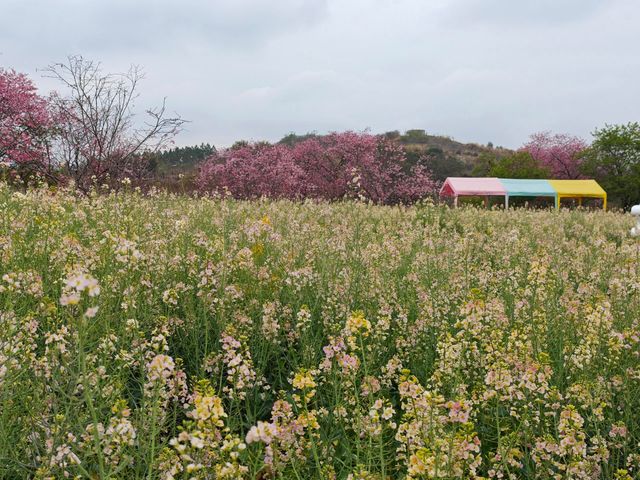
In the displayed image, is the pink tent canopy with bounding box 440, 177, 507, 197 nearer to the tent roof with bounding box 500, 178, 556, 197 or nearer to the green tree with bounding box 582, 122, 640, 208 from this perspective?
the tent roof with bounding box 500, 178, 556, 197

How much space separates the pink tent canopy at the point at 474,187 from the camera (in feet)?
106

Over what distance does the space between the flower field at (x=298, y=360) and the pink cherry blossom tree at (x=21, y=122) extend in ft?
37.8

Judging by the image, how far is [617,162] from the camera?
4303 cm

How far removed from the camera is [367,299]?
4121mm

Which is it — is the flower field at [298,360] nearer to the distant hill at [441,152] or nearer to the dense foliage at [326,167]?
the dense foliage at [326,167]

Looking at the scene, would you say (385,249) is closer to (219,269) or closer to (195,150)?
(219,269)

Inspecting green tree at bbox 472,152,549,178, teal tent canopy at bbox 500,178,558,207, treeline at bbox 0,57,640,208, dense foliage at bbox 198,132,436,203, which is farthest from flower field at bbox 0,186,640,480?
green tree at bbox 472,152,549,178

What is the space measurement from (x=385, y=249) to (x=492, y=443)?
2701 mm

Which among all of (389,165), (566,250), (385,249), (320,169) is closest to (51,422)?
(385,249)

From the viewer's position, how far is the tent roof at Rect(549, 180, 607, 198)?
1266 inches

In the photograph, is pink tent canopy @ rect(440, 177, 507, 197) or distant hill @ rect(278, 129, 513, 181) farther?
distant hill @ rect(278, 129, 513, 181)

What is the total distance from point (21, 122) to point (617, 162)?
40387 mm

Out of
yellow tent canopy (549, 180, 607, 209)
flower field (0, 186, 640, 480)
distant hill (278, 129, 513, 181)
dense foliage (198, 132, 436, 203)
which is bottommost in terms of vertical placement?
flower field (0, 186, 640, 480)

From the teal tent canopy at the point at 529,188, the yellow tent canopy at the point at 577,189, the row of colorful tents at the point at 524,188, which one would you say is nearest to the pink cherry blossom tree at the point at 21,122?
the row of colorful tents at the point at 524,188
